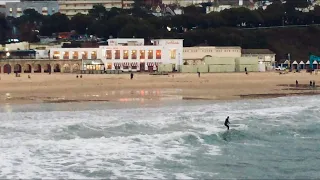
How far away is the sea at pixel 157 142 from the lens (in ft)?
49.3

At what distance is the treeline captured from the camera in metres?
74.8

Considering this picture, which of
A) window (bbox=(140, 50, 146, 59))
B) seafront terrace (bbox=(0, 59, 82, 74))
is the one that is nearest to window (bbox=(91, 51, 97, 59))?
seafront terrace (bbox=(0, 59, 82, 74))

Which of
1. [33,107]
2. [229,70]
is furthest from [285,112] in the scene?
[229,70]

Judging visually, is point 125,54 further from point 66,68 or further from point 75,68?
point 66,68

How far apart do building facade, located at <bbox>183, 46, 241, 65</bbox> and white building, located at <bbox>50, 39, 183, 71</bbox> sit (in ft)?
7.99

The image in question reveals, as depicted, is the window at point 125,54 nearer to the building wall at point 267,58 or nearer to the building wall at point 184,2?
the building wall at point 267,58

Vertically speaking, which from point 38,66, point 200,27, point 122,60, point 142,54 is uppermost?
point 200,27

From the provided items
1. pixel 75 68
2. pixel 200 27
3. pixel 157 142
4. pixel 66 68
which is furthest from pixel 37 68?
pixel 157 142

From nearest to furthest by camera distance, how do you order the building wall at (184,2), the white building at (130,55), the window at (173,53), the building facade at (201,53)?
the white building at (130,55), the window at (173,53), the building facade at (201,53), the building wall at (184,2)

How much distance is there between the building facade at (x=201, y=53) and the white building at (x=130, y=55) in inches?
95.9

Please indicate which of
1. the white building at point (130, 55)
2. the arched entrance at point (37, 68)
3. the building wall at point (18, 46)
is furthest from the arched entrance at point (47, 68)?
the building wall at point (18, 46)

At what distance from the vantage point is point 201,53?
208ft

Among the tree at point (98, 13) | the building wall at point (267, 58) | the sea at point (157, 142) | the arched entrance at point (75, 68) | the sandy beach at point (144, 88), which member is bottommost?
the sea at point (157, 142)

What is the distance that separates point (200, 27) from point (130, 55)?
26.9m
